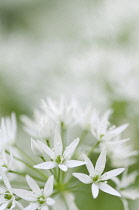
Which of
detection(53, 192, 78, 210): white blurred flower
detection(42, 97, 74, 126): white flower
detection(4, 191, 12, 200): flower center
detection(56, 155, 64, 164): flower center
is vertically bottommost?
detection(4, 191, 12, 200): flower center

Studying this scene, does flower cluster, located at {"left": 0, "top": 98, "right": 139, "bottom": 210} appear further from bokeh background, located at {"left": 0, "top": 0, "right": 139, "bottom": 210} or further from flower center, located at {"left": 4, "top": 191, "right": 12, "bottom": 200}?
bokeh background, located at {"left": 0, "top": 0, "right": 139, "bottom": 210}

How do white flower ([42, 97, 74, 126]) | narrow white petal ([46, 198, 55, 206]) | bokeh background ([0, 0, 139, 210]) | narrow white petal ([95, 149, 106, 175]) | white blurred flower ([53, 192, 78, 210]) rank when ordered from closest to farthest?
narrow white petal ([46, 198, 55, 206]) < narrow white petal ([95, 149, 106, 175]) < white blurred flower ([53, 192, 78, 210]) < white flower ([42, 97, 74, 126]) < bokeh background ([0, 0, 139, 210])

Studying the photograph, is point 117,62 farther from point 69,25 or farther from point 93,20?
point 69,25

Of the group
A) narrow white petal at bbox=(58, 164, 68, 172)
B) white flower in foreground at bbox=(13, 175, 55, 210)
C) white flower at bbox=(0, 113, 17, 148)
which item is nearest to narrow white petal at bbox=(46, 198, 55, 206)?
white flower in foreground at bbox=(13, 175, 55, 210)

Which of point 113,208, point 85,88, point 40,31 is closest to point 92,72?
point 85,88

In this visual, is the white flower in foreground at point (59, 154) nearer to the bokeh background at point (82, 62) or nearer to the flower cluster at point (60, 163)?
the flower cluster at point (60, 163)
